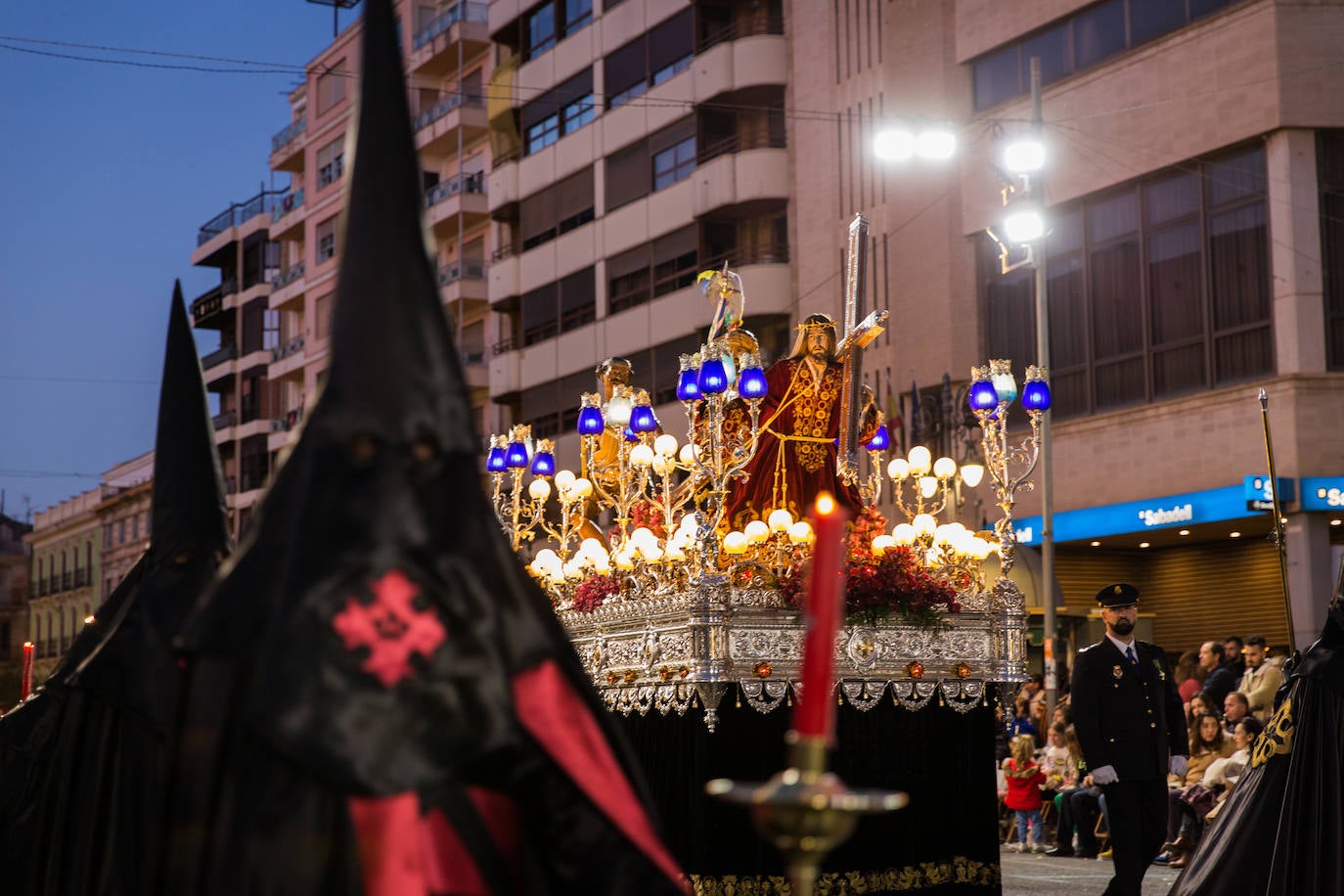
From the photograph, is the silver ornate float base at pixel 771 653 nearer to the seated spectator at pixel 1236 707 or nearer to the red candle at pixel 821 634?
the seated spectator at pixel 1236 707

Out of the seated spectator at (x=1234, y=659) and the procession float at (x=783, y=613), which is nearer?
the procession float at (x=783, y=613)

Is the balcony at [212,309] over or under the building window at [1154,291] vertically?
over

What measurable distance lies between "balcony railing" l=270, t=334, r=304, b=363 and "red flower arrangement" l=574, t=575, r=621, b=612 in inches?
1722

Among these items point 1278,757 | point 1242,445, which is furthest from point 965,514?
point 1278,757

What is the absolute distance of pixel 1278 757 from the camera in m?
8.57

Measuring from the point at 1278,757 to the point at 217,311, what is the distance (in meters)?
59.0

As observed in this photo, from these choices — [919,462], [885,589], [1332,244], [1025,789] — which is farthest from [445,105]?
[885,589]

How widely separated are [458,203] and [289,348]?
14.3m

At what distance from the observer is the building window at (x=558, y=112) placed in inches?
1559

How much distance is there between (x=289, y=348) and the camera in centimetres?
5638

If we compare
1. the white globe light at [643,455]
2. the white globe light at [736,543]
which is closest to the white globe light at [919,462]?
the white globe light at [736,543]

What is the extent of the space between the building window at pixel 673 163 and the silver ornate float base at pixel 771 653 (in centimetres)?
2446

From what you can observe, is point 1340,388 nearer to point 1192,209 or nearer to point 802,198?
point 1192,209

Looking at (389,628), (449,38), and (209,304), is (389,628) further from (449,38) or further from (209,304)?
(209,304)
